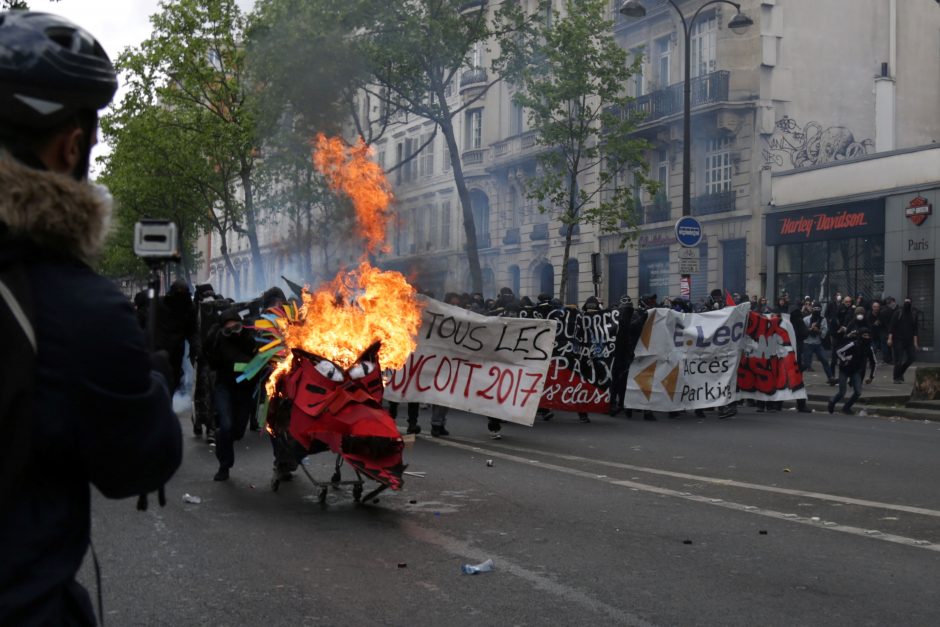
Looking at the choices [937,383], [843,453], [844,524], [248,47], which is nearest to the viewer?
[844,524]

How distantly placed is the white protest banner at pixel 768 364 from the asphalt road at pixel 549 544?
263 inches

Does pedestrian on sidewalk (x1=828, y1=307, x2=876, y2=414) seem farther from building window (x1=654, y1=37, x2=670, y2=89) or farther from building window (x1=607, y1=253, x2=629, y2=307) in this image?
building window (x1=607, y1=253, x2=629, y2=307)

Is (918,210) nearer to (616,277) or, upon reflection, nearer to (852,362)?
(852,362)

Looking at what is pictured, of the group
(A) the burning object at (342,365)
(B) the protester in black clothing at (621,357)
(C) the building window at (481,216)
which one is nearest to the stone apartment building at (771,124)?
(C) the building window at (481,216)

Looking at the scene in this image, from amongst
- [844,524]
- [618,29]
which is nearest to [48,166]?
[844,524]

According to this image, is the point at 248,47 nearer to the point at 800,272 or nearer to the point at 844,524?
the point at 800,272

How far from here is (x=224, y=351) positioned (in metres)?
11.0

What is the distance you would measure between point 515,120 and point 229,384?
1502 inches

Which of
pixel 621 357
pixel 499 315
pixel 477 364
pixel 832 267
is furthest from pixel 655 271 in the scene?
pixel 477 364

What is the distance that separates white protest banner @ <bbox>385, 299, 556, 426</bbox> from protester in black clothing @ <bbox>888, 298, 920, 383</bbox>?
11.1 m

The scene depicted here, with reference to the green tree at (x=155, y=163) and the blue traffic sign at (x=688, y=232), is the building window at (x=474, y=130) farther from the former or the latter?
the blue traffic sign at (x=688, y=232)

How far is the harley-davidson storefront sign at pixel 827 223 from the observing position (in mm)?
30609

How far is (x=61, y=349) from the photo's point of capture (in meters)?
1.98

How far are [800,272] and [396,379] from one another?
841 inches
